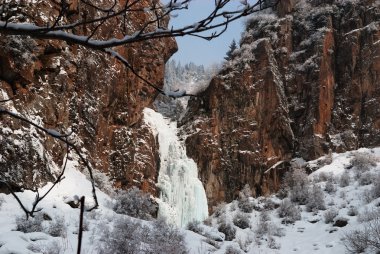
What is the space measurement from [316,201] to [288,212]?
1.13 m

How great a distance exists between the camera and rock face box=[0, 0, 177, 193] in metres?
13.0

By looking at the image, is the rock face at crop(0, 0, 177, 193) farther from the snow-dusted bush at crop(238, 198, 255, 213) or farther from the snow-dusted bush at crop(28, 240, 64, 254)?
the snow-dusted bush at crop(238, 198, 255, 213)

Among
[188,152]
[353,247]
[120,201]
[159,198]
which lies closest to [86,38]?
[353,247]

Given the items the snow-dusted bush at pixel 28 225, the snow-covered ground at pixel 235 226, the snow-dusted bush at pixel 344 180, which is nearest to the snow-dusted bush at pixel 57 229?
the snow-covered ground at pixel 235 226

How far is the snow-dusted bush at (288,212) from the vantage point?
49.8 ft

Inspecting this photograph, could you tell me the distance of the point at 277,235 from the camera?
13547 millimetres

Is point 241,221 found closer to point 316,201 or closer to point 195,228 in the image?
point 195,228

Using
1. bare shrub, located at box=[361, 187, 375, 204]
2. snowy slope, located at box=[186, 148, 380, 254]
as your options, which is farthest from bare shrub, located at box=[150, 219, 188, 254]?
bare shrub, located at box=[361, 187, 375, 204]

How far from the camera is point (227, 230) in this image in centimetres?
1386

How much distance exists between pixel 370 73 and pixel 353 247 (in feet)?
70.4

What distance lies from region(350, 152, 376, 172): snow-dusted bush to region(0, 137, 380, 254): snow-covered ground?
215 millimetres

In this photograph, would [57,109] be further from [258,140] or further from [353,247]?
[258,140]

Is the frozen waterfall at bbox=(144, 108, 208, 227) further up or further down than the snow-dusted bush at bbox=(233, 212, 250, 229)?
further up

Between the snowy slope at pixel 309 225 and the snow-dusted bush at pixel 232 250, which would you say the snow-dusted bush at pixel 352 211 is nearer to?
the snowy slope at pixel 309 225
